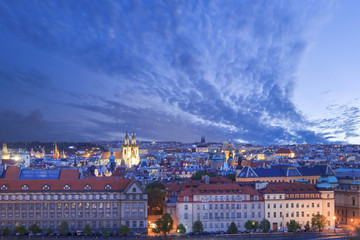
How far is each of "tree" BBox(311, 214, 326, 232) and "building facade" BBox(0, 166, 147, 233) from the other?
29492 millimetres

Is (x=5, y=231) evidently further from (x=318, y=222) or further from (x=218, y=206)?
(x=318, y=222)

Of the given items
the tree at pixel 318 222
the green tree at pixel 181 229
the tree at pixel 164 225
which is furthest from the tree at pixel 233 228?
the tree at pixel 318 222

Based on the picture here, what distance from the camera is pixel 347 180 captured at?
334 ft

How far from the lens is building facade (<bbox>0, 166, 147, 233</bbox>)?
271 ft

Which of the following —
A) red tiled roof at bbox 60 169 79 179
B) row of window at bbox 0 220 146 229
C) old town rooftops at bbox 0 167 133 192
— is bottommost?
row of window at bbox 0 220 146 229

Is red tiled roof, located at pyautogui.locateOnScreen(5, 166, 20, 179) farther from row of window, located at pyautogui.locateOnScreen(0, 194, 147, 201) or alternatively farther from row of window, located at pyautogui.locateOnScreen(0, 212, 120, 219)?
row of window, located at pyautogui.locateOnScreen(0, 212, 120, 219)

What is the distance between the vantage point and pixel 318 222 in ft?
273

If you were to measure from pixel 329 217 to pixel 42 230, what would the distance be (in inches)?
2021

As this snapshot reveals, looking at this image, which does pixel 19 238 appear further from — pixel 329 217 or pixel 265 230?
pixel 329 217

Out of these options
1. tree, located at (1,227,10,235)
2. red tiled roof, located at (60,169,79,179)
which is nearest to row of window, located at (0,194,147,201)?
tree, located at (1,227,10,235)

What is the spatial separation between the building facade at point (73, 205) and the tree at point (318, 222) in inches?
1161

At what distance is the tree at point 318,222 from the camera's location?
3280 inches

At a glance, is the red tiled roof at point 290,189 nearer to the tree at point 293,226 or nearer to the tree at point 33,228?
the tree at point 293,226

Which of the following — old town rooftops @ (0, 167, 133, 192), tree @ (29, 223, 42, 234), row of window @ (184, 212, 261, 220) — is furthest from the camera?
old town rooftops @ (0, 167, 133, 192)
